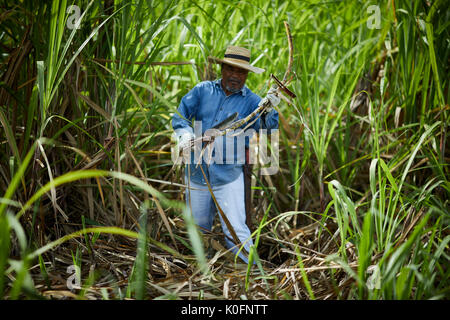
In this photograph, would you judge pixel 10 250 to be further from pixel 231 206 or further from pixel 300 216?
pixel 300 216

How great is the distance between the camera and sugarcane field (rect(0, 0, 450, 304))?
128 centimetres

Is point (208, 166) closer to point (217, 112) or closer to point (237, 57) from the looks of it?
point (217, 112)

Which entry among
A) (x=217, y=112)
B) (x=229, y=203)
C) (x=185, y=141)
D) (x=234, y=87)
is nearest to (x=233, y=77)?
(x=234, y=87)

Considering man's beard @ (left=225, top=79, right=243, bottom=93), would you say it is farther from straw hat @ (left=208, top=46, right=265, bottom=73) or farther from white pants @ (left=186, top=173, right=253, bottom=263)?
white pants @ (left=186, top=173, right=253, bottom=263)

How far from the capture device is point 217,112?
1918 mm

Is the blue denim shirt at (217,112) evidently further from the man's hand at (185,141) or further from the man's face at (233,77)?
the man's hand at (185,141)

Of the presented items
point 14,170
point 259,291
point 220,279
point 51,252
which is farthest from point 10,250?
point 259,291

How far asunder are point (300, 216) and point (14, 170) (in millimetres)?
1513

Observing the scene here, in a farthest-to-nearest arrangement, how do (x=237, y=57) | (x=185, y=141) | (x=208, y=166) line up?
(x=208, y=166) → (x=237, y=57) → (x=185, y=141)

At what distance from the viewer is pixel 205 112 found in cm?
192

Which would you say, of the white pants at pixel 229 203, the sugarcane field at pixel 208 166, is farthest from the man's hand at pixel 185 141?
the white pants at pixel 229 203

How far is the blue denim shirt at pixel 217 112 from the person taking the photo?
1.90 metres

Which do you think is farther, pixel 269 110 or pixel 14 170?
pixel 269 110

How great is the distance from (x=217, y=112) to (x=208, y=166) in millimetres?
267
